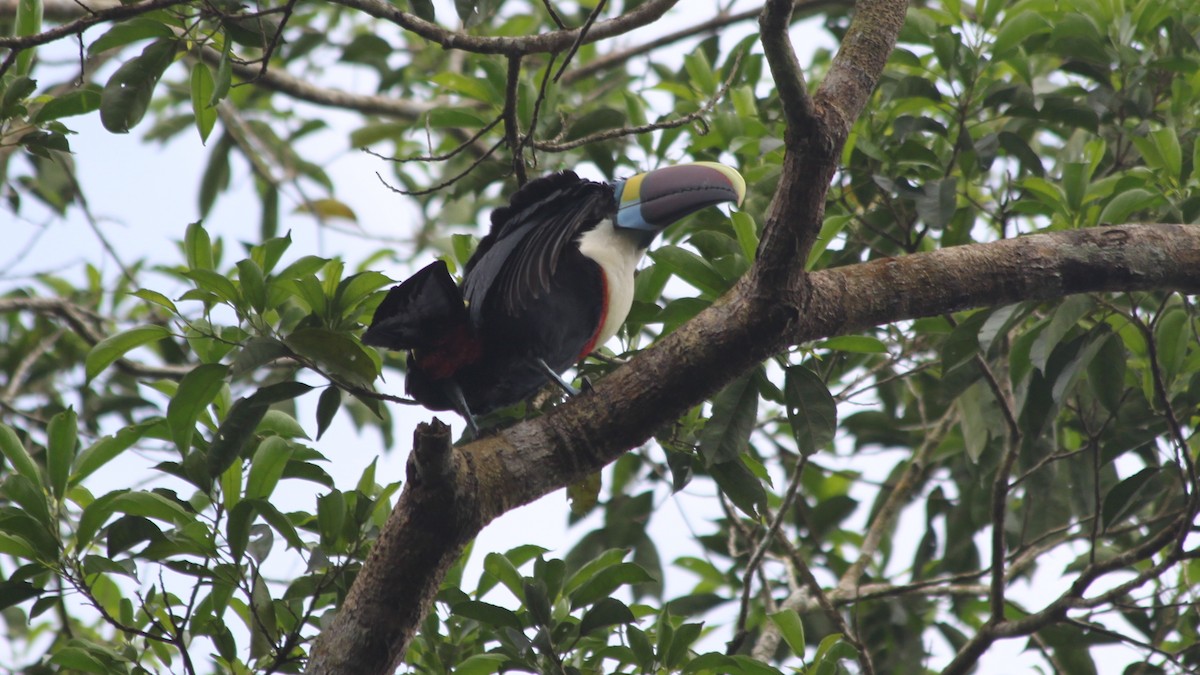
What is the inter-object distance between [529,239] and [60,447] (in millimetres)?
1350

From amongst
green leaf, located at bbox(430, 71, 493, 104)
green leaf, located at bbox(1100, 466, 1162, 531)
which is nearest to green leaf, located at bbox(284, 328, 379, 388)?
green leaf, located at bbox(430, 71, 493, 104)

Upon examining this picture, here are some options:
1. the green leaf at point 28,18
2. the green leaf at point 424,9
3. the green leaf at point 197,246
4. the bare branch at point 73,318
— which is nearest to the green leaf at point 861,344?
the green leaf at point 424,9

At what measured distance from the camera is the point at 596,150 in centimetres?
431

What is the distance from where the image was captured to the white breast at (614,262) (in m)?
3.39

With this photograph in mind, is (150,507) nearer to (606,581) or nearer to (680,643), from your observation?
(606,581)

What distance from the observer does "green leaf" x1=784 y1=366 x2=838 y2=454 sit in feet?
10.3

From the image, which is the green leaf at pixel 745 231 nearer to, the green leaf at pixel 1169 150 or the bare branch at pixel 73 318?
the green leaf at pixel 1169 150

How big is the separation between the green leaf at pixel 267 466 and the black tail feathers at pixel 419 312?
0.35m

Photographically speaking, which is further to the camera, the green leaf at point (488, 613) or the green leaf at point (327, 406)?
the green leaf at point (327, 406)

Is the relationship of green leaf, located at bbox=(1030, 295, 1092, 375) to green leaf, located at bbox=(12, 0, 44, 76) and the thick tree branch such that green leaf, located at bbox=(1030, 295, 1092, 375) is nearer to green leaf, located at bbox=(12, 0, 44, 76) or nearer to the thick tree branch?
the thick tree branch

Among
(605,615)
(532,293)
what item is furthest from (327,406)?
(605,615)

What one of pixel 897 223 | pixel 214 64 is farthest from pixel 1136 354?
pixel 214 64

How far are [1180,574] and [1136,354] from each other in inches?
44.4

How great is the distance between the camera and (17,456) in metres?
2.99
